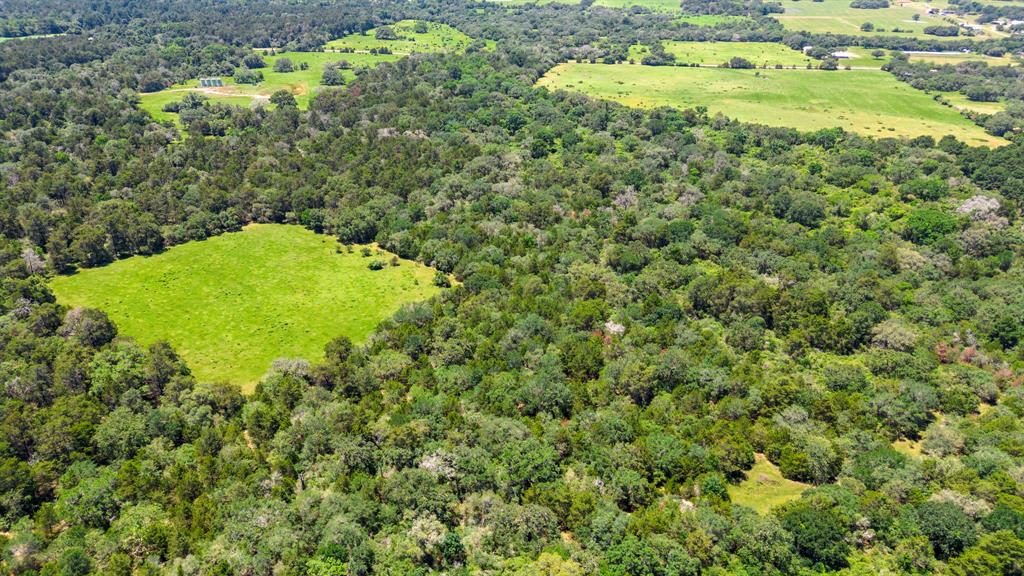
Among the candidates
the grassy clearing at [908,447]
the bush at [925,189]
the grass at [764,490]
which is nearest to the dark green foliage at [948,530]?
the grass at [764,490]

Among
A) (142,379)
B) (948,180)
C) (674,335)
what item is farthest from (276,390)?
(948,180)

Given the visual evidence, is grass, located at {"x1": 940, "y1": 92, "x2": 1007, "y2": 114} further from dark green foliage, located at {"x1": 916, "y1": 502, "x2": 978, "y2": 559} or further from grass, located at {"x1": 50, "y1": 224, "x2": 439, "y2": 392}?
grass, located at {"x1": 50, "y1": 224, "x2": 439, "y2": 392}

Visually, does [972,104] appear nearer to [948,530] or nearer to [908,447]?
[908,447]

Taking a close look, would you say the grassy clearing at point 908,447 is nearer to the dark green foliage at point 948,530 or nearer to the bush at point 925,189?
the dark green foliage at point 948,530

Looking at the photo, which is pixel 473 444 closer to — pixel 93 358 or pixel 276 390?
pixel 276 390

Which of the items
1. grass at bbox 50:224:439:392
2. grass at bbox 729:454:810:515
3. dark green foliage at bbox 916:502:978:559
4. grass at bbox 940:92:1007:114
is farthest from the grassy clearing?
grass at bbox 940:92:1007:114

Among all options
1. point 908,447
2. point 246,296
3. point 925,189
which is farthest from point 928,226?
point 246,296

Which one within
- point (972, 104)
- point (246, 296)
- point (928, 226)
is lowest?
point (246, 296)

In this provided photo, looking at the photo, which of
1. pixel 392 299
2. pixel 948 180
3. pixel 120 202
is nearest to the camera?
pixel 392 299
